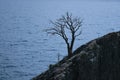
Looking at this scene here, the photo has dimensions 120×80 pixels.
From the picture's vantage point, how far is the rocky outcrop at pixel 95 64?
75.4 feet

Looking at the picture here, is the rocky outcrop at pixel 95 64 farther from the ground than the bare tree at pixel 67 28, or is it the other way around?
the bare tree at pixel 67 28

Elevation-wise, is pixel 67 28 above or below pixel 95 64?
above

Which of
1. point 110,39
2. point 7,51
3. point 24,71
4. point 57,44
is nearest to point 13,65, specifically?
point 24,71

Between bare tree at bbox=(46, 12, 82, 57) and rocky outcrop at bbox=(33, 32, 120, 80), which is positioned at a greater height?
bare tree at bbox=(46, 12, 82, 57)

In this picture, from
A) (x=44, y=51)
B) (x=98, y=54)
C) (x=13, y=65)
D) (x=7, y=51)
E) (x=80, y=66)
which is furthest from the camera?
(x=44, y=51)

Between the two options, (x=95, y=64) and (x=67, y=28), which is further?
(x=67, y=28)

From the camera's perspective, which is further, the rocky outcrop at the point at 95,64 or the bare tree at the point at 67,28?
the bare tree at the point at 67,28

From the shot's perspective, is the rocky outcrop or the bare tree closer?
the rocky outcrop

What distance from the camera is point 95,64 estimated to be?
24.0m

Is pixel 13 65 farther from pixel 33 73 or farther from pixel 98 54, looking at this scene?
pixel 98 54

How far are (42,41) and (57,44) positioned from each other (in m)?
8.37

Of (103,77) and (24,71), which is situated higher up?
(103,77)

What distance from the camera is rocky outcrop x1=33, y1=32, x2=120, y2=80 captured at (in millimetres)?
22984

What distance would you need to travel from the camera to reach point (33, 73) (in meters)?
59.9
